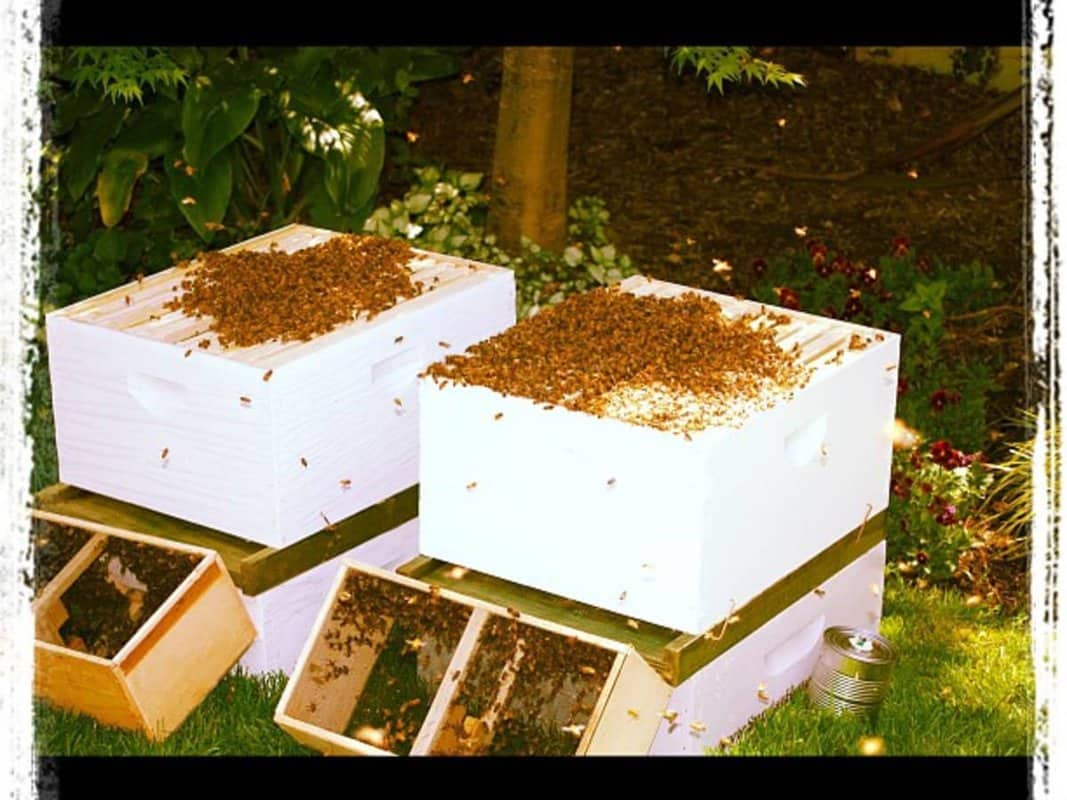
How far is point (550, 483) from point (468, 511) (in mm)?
227

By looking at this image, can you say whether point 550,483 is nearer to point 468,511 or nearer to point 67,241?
Answer: point 468,511

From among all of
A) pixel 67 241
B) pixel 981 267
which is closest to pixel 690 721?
pixel 981 267

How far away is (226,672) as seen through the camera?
4.00 m

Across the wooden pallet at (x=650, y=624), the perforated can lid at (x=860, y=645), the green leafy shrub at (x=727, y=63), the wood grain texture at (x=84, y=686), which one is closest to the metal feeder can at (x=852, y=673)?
the perforated can lid at (x=860, y=645)

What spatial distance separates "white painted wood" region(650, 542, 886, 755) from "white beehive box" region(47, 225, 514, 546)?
93 cm

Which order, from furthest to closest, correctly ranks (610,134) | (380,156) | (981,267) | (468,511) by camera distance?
1. (610,134)
2. (981,267)
3. (380,156)
4. (468,511)

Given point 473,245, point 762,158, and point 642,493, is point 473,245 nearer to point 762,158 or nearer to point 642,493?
point 762,158

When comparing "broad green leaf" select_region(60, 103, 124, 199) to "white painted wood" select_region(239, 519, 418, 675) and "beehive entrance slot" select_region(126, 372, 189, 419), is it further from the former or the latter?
"white painted wood" select_region(239, 519, 418, 675)

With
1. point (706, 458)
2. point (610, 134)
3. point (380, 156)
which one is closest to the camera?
point (706, 458)

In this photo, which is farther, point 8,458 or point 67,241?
point 67,241

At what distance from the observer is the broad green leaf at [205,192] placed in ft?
18.6

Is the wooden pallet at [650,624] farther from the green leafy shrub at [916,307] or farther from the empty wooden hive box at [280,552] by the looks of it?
the green leafy shrub at [916,307]

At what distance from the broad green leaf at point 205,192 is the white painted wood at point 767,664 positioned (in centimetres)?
238

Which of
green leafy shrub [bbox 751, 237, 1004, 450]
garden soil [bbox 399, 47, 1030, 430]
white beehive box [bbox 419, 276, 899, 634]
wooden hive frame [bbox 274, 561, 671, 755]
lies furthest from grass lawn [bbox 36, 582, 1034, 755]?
garden soil [bbox 399, 47, 1030, 430]
